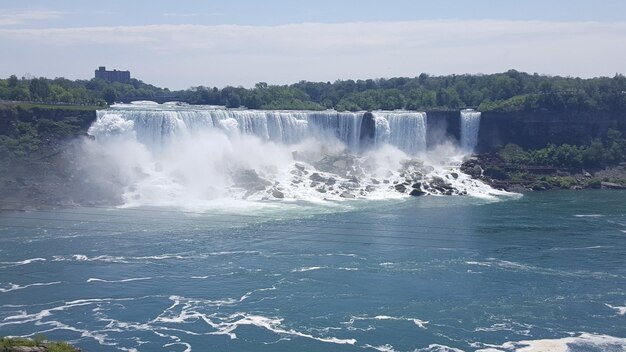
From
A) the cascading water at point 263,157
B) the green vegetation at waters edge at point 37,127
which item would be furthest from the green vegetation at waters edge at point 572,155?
the green vegetation at waters edge at point 37,127

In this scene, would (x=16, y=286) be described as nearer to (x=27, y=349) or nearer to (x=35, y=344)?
(x=35, y=344)

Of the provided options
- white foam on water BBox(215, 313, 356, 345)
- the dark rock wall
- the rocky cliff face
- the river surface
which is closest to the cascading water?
the dark rock wall

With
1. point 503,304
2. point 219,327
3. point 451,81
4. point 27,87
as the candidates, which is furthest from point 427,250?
point 451,81

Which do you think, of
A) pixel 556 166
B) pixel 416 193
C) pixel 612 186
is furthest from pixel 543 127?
pixel 416 193

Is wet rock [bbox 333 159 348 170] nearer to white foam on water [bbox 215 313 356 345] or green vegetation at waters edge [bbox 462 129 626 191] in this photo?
green vegetation at waters edge [bbox 462 129 626 191]

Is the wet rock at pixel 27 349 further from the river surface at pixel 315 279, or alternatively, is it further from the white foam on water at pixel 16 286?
the white foam on water at pixel 16 286

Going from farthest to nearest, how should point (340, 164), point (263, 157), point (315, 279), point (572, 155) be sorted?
point (572, 155), point (340, 164), point (263, 157), point (315, 279)
